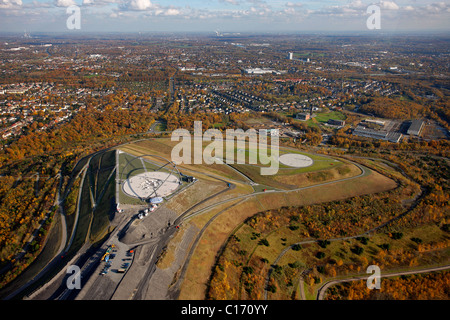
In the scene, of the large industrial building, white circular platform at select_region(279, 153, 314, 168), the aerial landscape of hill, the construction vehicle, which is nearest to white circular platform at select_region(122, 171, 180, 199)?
the aerial landscape of hill

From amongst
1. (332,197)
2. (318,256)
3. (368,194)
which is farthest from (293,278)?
(368,194)

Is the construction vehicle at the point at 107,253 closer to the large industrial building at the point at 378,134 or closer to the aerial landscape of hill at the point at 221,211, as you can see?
the aerial landscape of hill at the point at 221,211

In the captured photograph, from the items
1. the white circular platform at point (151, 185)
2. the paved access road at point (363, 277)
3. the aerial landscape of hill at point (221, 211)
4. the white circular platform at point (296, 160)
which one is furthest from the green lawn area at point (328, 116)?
the white circular platform at point (151, 185)

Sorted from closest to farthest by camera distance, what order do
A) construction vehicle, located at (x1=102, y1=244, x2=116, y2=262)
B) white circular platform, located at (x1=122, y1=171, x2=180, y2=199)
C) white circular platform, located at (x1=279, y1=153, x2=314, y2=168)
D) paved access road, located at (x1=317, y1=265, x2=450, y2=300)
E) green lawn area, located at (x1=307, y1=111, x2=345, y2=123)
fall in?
construction vehicle, located at (x1=102, y1=244, x2=116, y2=262) < paved access road, located at (x1=317, y1=265, x2=450, y2=300) < white circular platform, located at (x1=122, y1=171, x2=180, y2=199) < white circular platform, located at (x1=279, y1=153, x2=314, y2=168) < green lawn area, located at (x1=307, y1=111, x2=345, y2=123)

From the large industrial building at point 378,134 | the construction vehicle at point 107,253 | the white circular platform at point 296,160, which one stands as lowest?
the construction vehicle at point 107,253

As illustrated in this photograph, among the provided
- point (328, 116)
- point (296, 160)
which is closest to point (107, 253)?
point (296, 160)

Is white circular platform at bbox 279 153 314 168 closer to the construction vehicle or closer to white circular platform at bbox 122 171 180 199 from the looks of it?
white circular platform at bbox 122 171 180 199

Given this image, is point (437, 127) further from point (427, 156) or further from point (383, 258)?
point (383, 258)
